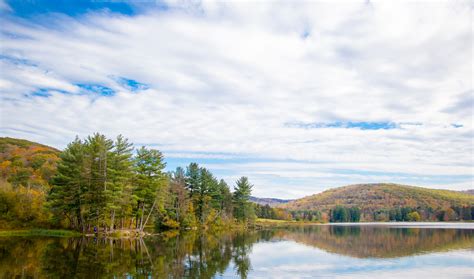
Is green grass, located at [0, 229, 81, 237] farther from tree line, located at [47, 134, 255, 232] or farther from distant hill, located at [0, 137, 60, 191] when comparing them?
distant hill, located at [0, 137, 60, 191]

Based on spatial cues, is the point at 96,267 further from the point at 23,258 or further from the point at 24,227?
the point at 24,227

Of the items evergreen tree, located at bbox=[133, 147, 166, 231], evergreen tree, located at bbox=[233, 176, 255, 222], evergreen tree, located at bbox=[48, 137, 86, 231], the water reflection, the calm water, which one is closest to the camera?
the calm water

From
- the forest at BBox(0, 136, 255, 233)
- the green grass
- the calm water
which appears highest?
the forest at BBox(0, 136, 255, 233)

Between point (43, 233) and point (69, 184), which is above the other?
point (69, 184)

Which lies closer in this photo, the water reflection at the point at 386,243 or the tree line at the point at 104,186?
the water reflection at the point at 386,243

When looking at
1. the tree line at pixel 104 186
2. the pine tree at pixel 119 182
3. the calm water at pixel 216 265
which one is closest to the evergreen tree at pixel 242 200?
the tree line at pixel 104 186

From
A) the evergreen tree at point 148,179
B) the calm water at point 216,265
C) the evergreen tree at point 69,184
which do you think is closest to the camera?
the calm water at point 216,265

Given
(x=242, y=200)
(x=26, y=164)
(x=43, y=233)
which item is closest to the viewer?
(x=43, y=233)

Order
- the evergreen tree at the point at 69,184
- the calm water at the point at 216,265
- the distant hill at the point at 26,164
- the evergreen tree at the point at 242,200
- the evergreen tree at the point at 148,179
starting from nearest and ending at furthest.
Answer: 1. the calm water at the point at 216,265
2. the evergreen tree at the point at 69,184
3. the evergreen tree at the point at 148,179
4. the distant hill at the point at 26,164
5. the evergreen tree at the point at 242,200

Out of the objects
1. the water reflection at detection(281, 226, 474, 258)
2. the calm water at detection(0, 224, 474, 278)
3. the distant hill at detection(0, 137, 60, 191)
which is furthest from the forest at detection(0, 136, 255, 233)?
the water reflection at detection(281, 226, 474, 258)

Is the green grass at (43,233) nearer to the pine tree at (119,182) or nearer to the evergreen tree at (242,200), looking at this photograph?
the pine tree at (119,182)

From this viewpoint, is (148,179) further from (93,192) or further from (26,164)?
(26,164)

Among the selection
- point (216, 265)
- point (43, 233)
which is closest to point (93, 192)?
point (43, 233)

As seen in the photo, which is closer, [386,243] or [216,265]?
[216,265]
